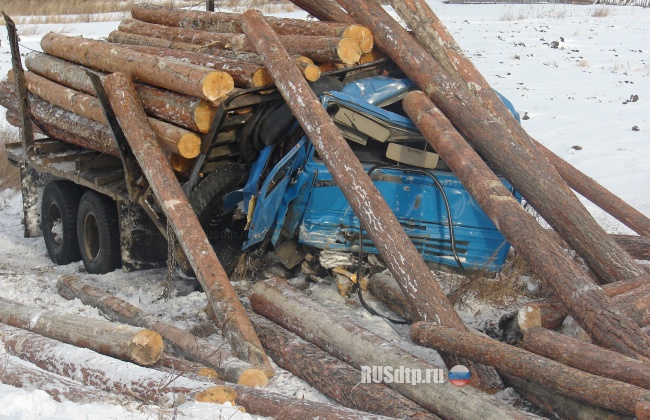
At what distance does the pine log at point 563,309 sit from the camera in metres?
5.04

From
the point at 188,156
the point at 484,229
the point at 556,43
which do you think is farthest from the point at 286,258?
the point at 556,43

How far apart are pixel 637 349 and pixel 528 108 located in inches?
400

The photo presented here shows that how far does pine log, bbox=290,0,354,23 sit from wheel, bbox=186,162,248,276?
2.13 meters

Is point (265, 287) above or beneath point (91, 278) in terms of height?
above

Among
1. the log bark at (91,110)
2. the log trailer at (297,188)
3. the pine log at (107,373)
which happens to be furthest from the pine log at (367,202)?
the pine log at (107,373)

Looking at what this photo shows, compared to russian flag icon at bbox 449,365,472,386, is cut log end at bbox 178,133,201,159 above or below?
above

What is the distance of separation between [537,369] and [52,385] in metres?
2.70

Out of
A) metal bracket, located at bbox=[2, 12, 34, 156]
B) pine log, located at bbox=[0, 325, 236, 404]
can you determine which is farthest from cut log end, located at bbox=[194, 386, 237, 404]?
metal bracket, located at bbox=[2, 12, 34, 156]

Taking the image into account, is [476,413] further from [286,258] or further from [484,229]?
[286,258]

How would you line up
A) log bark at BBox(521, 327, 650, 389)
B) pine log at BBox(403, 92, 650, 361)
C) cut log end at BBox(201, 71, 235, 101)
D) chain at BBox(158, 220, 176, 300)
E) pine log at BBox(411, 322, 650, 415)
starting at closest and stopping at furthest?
pine log at BBox(411, 322, 650, 415), log bark at BBox(521, 327, 650, 389), pine log at BBox(403, 92, 650, 361), cut log end at BBox(201, 71, 235, 101), chain at BBox(158, 220, 176, 300)

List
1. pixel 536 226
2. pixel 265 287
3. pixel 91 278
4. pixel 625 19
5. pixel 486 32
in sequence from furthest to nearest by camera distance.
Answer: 1. pixel 625 19
2. pixel 486 32
3. pixel 91 278
4. pixel 265 287
5. pixel 536 226

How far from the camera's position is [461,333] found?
464cm

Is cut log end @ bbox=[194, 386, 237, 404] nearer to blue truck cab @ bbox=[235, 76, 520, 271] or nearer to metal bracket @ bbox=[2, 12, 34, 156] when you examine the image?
blue truck cab @ bbox=[235, 76, 520, 271]

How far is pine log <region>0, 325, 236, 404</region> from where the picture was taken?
14.1 feet
